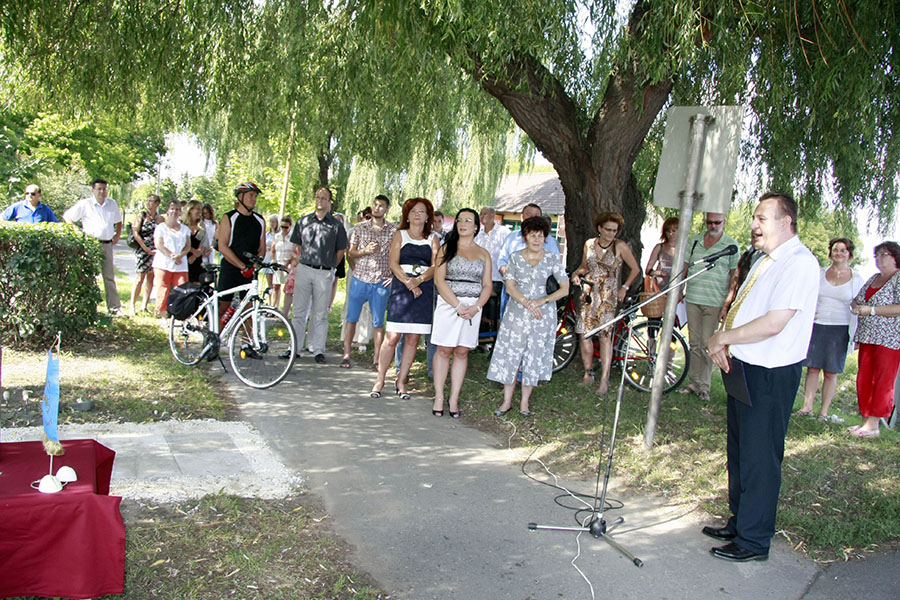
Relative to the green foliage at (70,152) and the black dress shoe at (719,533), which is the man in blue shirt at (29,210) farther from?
the green foliage at (70,152)

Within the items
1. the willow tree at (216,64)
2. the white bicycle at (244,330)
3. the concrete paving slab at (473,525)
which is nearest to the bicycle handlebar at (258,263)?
the white bicycle at (244,330)

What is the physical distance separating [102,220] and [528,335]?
7.08 meters

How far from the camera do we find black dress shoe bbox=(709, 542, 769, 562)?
445 centimetres

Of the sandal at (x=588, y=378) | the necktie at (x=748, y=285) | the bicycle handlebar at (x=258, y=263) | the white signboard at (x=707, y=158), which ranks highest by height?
the white signboard at (x=707, y=158)

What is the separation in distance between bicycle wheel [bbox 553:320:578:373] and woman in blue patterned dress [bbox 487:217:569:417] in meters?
1.94

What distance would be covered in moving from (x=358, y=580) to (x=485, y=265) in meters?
3.86

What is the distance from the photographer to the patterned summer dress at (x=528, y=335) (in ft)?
23.9

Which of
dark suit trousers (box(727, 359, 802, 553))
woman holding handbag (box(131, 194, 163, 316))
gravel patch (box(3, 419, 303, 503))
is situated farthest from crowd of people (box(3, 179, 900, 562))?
gravel patch (box(3, 419, 303, 503))

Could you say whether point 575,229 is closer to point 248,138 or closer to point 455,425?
point 455,425

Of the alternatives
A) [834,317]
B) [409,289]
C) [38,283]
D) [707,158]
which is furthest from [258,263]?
[834,317]

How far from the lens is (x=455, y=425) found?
693 centimetres

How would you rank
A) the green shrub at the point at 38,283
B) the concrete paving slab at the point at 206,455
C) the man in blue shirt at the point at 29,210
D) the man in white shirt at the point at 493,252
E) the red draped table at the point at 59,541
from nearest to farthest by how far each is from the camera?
the red draped table at the point at 59,541 < the concrete paving slab at the point at 206,455 < the green shrub at the point at 38,283 < the man in blue shirt at the point at 29,210 < the man in white shirt at the point at 493,252

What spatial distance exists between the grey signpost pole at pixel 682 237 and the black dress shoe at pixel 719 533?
4.89ft

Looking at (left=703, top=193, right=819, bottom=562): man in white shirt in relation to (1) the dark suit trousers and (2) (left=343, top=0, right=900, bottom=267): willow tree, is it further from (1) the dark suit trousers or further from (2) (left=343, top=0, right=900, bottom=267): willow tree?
(2) (left=343, top=0, right=900, bottom=267): willow tree
